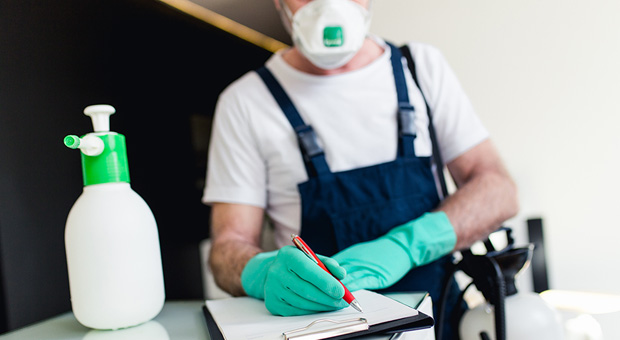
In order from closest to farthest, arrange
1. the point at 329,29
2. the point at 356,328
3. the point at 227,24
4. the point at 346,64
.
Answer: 1. the point at 356,328
2. the point at 329,29
3. the point at 346,64
4. the point at 227,24

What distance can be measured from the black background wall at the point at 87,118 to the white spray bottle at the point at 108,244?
33 centimetres

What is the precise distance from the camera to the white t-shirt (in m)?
1.23

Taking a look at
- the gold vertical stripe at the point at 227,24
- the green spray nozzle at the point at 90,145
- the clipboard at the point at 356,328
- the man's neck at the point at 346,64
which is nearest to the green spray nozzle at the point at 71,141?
the green spray nozzle at the point at 90,145

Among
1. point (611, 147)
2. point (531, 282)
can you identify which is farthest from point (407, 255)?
point (531, 282)

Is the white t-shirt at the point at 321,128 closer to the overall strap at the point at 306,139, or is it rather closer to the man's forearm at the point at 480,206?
the overall strap at the point at 306,139

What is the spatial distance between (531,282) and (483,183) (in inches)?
41.4

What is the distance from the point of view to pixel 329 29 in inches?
43.1

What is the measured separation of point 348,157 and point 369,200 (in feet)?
0.50

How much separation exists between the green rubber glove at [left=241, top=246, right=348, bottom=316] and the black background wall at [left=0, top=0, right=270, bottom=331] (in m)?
0.64

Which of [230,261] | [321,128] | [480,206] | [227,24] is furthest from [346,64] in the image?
[227,24]

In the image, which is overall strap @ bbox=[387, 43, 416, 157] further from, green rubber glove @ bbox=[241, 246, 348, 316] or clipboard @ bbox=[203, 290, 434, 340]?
clipboard @ bbox=[203, 290, 434, 340]

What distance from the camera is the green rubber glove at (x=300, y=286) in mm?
631

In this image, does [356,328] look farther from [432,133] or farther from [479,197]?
[432,133]

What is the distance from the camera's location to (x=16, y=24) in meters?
1.02
